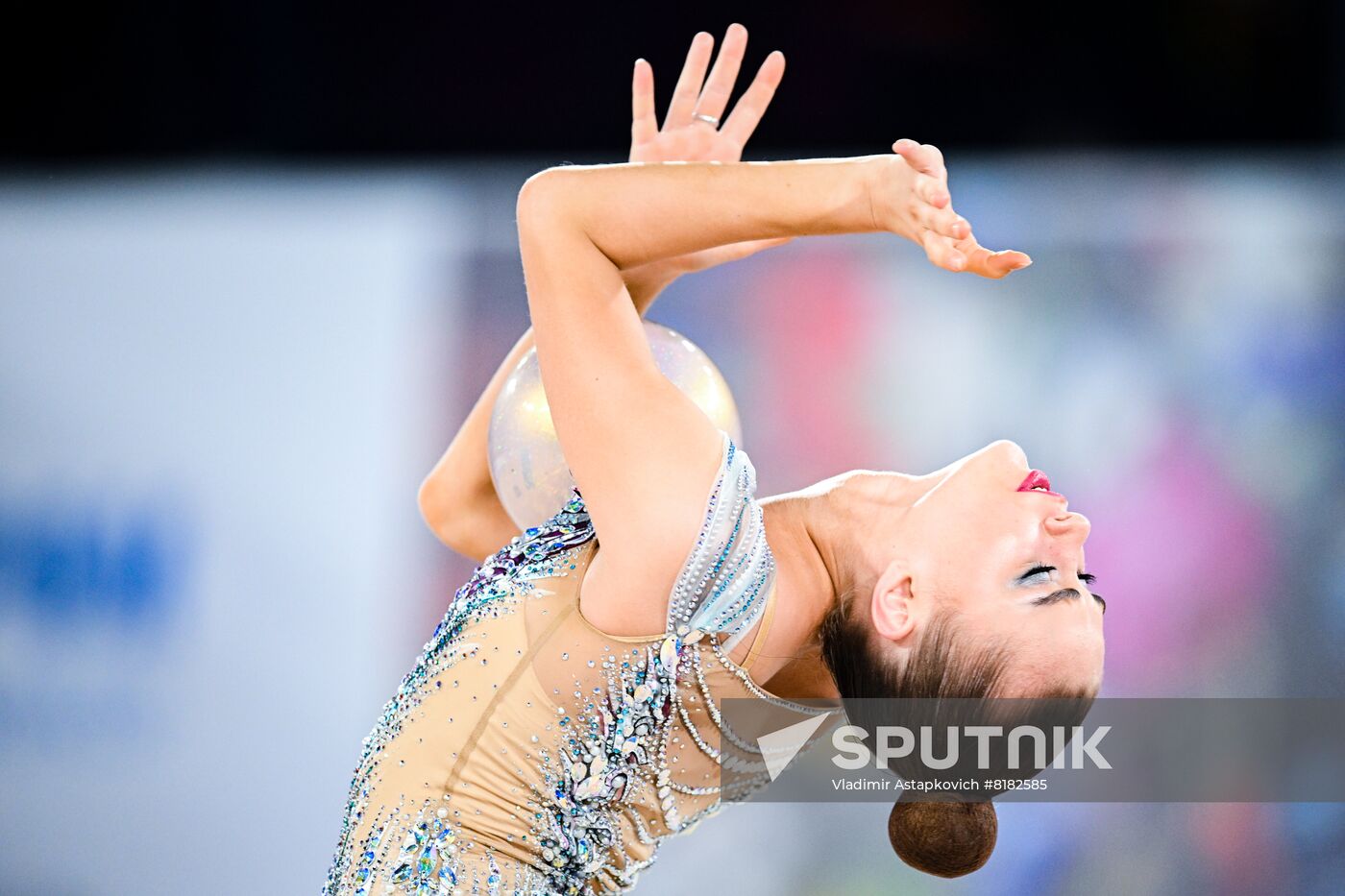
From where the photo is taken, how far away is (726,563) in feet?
3.62

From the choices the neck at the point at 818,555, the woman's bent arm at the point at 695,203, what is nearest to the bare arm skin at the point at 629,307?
the woman's bent arm at the point at 695,203

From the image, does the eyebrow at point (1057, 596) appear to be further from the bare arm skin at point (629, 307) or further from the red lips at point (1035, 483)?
the bare arm skin at point (629, 307)

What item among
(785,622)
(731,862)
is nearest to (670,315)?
(731,862)

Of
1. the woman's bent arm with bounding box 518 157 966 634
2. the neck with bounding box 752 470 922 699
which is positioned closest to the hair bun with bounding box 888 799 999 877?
the neck with bounding box 752 470 922 699

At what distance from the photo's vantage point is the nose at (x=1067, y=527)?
1243 mm

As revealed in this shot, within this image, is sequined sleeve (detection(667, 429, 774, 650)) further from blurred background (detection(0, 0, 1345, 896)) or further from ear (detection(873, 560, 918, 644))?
blurred background (detection(0, 0, 1345, 896))

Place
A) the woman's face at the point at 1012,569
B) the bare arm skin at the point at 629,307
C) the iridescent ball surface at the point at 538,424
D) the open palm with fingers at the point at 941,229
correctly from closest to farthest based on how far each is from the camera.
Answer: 1. the open palm with fingers at the point at 941,229
2. the bare arm skin at the point at 629,307
3. the woman's face at the point at 1012,569
4. the iridescent ball surface at the point at 538,424

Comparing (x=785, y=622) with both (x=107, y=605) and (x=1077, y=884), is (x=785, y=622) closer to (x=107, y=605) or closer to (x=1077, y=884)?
(x=1077, y=884)

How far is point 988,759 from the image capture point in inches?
48.8

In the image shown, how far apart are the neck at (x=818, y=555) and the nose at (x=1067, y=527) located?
133 mm

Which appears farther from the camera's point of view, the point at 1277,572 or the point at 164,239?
the point at 164,239

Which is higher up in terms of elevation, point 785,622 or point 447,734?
point 785,622

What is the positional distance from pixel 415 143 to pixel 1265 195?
6.34 feet

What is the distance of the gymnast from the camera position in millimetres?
1082
